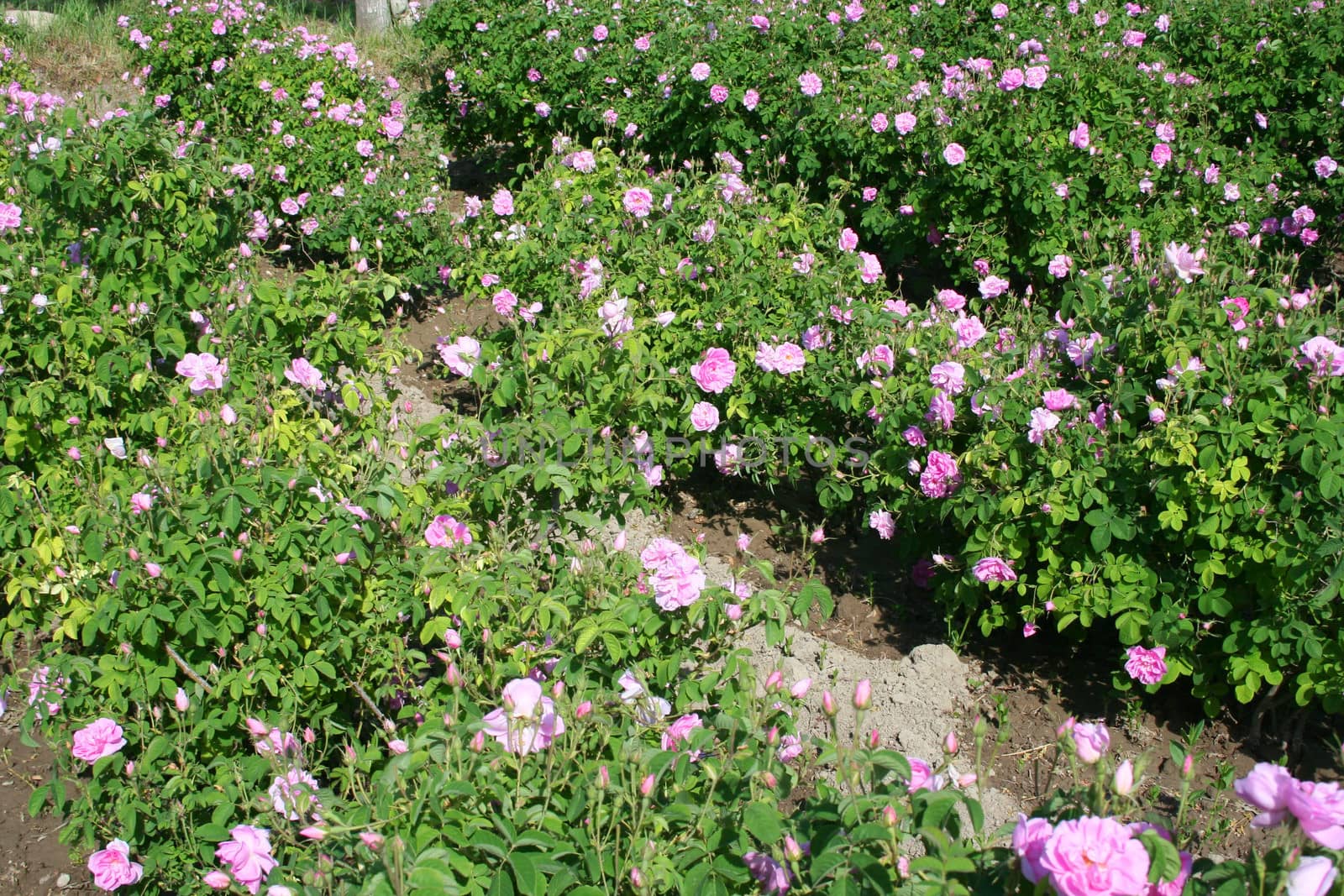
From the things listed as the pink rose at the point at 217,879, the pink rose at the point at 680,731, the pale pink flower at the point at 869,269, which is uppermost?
the pink rose at the point at 680,731

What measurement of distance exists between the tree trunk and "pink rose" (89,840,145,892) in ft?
31.2

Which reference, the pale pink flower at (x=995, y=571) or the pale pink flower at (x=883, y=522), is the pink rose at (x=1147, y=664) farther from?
the pale pink flower at (x=883, y=522)

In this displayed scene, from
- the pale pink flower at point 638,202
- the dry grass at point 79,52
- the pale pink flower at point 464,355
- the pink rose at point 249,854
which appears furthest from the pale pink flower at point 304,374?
the dry grass at point 79,52

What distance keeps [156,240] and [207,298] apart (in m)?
0.22

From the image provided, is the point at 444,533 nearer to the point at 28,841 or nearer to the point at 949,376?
the point at 28,841

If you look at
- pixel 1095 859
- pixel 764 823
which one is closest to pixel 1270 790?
pixel 1095 859

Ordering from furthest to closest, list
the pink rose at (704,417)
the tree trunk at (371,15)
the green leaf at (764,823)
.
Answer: the tree trunk at (371,15) < the pink rose at (704,417) < the green leaf at (764,823)

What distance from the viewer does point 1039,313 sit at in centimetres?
364

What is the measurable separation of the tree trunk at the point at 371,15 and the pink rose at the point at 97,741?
9359 millimetres

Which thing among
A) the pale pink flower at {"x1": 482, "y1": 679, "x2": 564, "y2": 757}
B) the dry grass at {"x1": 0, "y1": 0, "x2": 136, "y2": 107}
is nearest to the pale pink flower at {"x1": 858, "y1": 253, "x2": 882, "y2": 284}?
the pale pink flower at {"x1": 482, "y1": 679, "x2": 564, "y2": 757}

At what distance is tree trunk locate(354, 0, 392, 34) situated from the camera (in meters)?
10.1

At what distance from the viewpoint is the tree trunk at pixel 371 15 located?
10141 millimetres

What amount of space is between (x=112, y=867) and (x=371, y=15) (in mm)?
9722

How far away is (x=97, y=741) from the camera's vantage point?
2031 mm
